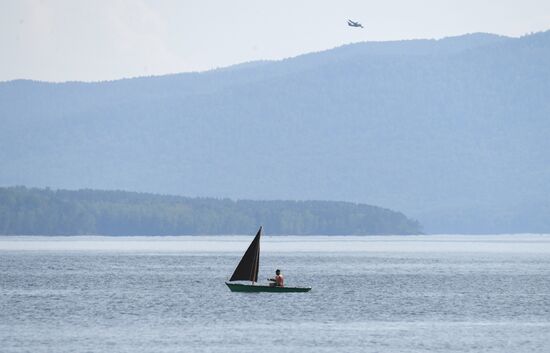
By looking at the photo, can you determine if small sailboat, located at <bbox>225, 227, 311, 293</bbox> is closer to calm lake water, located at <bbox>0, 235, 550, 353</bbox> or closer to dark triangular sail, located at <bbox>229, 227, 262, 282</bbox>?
dark triangular sail, located at <bbox>229, 227, 262, 282</bbox>

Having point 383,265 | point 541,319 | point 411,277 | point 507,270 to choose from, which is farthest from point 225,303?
point 383,265

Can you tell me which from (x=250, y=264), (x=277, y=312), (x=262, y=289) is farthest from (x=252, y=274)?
(x=277, y=312)

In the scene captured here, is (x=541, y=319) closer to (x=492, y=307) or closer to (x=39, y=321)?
(x=492, y=307)

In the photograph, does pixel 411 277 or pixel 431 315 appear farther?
pixel 411 277

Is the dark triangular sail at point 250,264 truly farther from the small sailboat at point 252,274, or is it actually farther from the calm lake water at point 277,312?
the calm lake water at point 277,312

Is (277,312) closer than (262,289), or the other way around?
(277,312)

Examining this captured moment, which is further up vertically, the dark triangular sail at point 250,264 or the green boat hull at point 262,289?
the dark triangular sail at point 250,264

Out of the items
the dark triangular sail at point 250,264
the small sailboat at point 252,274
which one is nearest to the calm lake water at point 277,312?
the small sailboat at point 252,274

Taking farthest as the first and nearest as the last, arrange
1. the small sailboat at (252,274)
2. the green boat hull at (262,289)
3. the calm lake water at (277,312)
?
the green boat hull at (262,289) < the small sailboat at (252,274) < the calm lake water at (277,312)

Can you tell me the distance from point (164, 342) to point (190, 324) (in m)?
10.3

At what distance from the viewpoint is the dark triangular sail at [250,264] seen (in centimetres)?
10782

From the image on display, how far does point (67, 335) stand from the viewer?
8206 cm

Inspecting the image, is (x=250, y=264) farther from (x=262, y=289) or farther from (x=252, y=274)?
(x=262, y=289)

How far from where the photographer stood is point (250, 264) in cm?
11019
